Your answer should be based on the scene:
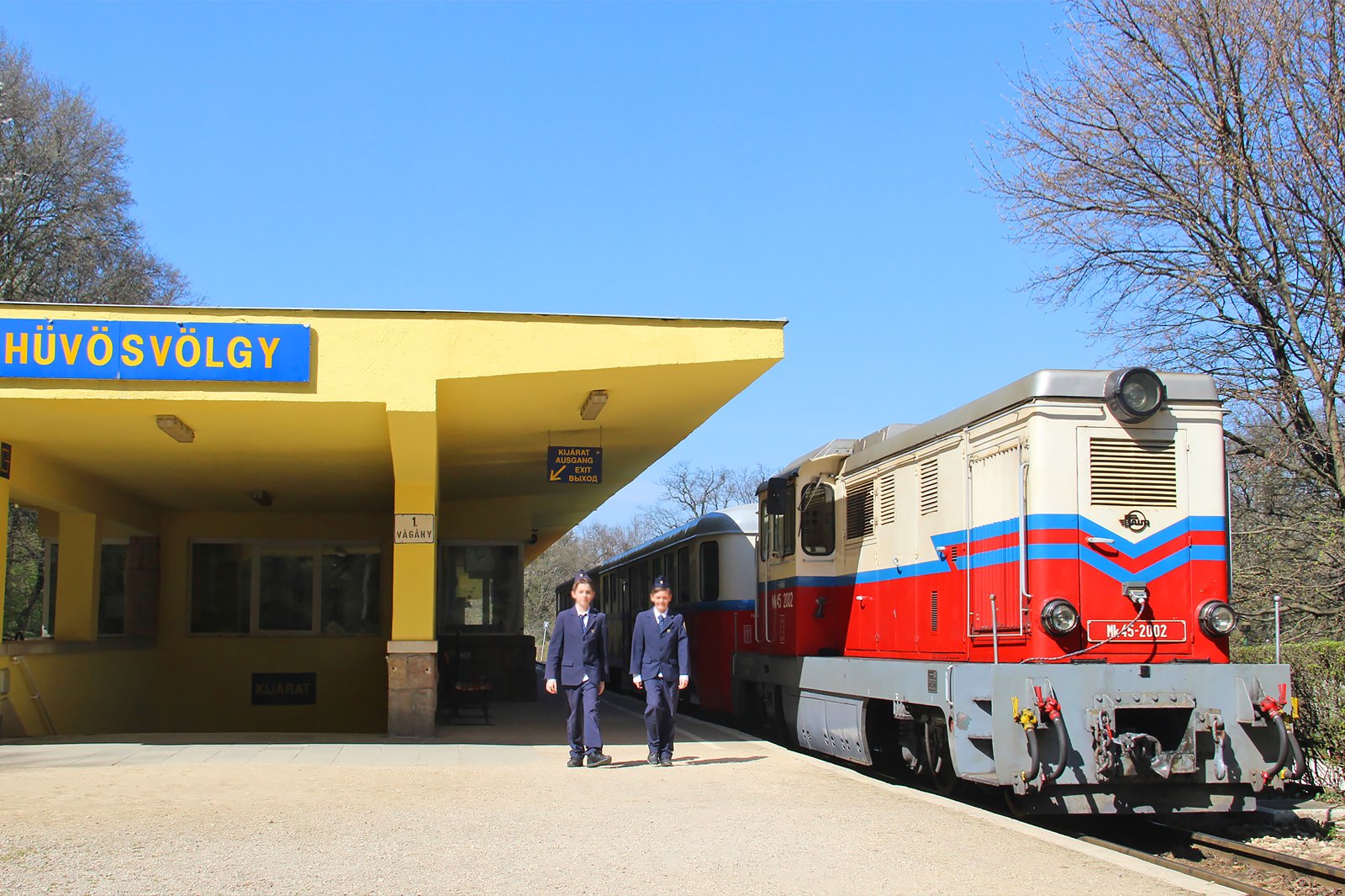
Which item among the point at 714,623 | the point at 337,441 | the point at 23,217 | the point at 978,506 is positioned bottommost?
the point at 714,623

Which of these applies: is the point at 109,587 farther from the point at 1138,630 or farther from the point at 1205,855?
the point at 1205,855

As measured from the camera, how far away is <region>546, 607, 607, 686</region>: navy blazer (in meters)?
10.4

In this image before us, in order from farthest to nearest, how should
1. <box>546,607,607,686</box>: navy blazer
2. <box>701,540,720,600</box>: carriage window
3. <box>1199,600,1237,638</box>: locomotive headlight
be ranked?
<box>701,540,720,600</box>: carriage window, <box>546,607,607,686</box>: navy blazer, <box>1199,600,1237,638</box>: locomotive headlight

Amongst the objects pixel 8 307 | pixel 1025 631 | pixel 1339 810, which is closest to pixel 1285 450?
pixel 1339 810

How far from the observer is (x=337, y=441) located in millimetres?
13469

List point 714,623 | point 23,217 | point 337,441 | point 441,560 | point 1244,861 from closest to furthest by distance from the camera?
1. point 1244,861
2. point 337,441
3. point 714,623
4. point 441,560
5. point 23,217

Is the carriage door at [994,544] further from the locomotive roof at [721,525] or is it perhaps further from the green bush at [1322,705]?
the locomotive roof at [721,525]

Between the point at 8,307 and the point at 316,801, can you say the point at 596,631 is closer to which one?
the point at 316,801

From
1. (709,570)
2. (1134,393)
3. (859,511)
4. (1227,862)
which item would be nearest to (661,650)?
(859,511)

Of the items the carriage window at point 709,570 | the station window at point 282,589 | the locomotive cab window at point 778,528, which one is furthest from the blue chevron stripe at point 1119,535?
the station window at point 282,589

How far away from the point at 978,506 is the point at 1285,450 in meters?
8.14

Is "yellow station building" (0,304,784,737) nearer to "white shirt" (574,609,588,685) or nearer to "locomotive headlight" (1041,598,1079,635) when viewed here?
"white shirt" (574,609,588,685)

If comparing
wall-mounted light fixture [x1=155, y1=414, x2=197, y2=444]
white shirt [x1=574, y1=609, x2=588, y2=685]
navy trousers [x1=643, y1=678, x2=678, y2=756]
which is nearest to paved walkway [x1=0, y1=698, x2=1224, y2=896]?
navy trousers [x1=643, y1=678, x2=678, y2=756]

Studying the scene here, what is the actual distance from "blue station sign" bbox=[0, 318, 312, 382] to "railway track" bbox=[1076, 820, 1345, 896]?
7.95 metres
